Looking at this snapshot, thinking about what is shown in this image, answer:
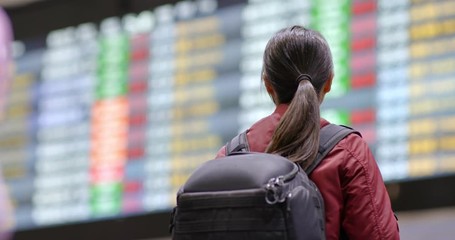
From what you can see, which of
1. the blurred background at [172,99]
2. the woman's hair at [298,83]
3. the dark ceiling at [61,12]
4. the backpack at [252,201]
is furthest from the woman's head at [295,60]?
the dark ceiling at [61,12]

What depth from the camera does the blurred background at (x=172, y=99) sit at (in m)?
2.28

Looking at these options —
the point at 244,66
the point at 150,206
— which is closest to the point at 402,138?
the point at 244,66

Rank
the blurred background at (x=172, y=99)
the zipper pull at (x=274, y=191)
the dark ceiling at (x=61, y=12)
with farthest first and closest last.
A: 1. the dark ceiling at (x=61, y=12)
2. the blurred background at (x=172, y=99)
3. the zipper pull at (x=274, y=191)

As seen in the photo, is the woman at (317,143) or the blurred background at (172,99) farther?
the blurred background at (172,99)

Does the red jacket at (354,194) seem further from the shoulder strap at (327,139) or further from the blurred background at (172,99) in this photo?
the blurred background at (172,99)

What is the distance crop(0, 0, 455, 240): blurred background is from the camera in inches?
89.6

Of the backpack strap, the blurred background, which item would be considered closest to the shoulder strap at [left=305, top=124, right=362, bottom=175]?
the backpack strap

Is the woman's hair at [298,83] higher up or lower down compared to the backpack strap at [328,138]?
higher up

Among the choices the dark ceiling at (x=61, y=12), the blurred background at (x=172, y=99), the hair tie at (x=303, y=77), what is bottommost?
the blurred background at (x=172, y=99)

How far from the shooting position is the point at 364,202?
1.15m

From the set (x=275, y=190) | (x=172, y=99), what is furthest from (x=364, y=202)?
(x=172, y=99)

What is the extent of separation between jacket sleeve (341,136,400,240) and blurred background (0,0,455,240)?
1.09 metres

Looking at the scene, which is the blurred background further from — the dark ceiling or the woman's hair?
the woman's hair

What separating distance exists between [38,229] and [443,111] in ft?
4.74
